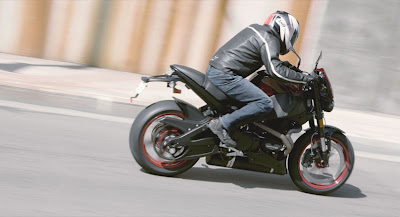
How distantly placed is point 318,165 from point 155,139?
1.59 m

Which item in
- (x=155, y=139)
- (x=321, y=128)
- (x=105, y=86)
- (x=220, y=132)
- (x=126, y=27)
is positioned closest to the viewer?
(x=220, y=132)

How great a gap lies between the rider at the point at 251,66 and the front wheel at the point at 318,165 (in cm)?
65

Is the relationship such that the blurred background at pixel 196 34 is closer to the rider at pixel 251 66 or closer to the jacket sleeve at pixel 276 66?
the rider at pixel 251 66

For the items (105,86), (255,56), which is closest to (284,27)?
(255,56)

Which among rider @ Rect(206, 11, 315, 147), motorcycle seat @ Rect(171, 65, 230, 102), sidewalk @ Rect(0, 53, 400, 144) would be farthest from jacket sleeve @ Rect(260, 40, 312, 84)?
sidewalk @ Rect(0, 53, 400, 144)

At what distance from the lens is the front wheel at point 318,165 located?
19.2 ft

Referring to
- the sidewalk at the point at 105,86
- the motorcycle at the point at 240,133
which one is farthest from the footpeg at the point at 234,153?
the sidewalk at the point at 105,86

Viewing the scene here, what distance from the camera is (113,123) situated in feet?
25.2

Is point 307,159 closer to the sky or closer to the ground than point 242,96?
closer to the ground

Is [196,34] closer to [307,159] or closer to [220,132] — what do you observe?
[307,159]

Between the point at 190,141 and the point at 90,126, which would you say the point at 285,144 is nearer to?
the point at 190,141

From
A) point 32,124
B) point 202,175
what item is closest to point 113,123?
point 32,124

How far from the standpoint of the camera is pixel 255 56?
552 cm

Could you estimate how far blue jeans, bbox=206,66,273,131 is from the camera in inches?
215
